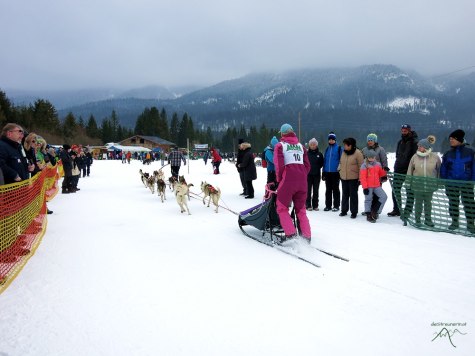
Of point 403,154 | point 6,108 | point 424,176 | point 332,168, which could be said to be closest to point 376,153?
point 403,154

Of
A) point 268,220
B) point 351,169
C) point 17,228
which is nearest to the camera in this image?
point 17,228

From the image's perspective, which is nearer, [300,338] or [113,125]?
[300,338]

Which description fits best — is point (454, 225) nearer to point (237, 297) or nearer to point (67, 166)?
point (237, 297)

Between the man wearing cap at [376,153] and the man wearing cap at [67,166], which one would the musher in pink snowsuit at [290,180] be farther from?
the man wearing cap at [67,166]

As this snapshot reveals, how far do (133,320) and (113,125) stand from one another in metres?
111

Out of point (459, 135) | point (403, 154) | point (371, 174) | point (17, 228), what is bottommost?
point (17, 228)

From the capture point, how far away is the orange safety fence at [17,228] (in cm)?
408

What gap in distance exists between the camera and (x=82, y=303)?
3.19 meters

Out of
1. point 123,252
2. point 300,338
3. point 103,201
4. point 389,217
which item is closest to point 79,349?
point 300,338

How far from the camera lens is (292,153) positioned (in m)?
4.99

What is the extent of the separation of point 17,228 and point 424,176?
22.2 ft

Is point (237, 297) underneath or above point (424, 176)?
underneath

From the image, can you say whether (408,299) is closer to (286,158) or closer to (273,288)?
(273,288)

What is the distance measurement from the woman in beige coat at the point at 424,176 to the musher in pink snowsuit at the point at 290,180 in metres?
2.65
